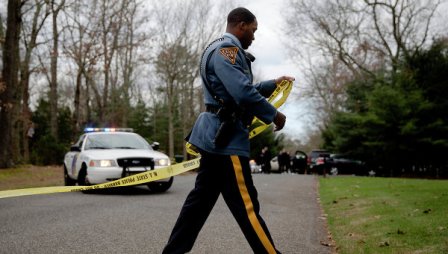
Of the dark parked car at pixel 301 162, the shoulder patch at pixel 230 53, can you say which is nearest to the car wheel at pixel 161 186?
the shoulder patch at pixel 230 53

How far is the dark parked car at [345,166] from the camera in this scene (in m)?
34.7

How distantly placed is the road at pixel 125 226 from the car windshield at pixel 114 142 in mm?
2557

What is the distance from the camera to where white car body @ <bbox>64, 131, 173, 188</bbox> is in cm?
1209

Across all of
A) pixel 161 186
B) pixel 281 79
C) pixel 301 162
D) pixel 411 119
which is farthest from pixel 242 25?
pixel 301 162

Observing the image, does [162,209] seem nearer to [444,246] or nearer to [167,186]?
[167,186]

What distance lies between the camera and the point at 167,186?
12922 millimetres

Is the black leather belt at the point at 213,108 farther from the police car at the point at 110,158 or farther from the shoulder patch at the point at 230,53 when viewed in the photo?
the police car at the point at 110,158

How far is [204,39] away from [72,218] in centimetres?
3516

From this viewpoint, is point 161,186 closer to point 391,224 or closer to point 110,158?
point 110,158

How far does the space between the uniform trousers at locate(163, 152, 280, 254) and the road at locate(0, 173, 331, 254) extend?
1514 mm

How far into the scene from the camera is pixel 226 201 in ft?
12.3

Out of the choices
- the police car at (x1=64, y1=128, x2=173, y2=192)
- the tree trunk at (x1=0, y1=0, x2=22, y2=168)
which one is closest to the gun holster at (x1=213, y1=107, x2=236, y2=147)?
the police car at (x1=64, y1=128, x2=173, y2=192)

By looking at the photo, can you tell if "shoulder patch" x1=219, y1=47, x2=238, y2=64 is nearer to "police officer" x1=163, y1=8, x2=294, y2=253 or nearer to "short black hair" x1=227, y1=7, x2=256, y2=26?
"police officer" x1=163, y1=8, x2=294, y2=253

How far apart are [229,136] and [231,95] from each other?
30 cm
